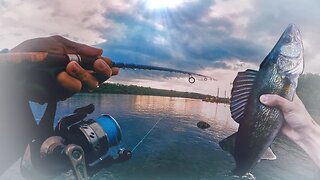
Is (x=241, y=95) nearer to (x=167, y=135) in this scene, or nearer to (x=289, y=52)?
(x=289, y=52)

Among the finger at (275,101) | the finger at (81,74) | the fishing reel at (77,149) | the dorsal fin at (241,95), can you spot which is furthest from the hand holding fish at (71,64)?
the finger at (275,101)

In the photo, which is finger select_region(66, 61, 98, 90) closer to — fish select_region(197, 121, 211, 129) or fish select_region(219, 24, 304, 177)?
fish select_region(197, 121, 211, 129)

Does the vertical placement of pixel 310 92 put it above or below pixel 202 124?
above

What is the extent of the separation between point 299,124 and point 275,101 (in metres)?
0.32

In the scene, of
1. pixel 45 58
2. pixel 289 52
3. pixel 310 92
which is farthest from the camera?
pixel 310 92

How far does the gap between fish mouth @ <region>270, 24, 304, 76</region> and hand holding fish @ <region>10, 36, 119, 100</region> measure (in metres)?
1.02

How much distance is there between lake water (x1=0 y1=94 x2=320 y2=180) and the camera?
2.93 m

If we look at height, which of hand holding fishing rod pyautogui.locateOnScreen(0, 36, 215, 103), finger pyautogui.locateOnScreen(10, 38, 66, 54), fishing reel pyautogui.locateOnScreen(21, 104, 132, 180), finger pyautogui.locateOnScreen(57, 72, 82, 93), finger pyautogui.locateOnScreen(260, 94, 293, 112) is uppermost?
finger pyautogui.locateOnScreen(10, 38, 66, 54)

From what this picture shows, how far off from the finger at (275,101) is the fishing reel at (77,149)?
87 cm

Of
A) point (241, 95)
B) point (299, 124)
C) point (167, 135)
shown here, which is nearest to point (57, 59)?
point (167, 135)

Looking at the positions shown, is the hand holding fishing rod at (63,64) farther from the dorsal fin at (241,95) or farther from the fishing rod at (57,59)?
the dorsal fin at (241,95)

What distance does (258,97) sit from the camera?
2.99m

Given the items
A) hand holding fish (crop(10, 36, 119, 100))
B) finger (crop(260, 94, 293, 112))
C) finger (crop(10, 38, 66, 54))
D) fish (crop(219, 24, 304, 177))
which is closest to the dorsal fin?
fish (crop(219, 24, 304, 177))

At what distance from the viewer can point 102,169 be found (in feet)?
9.74
